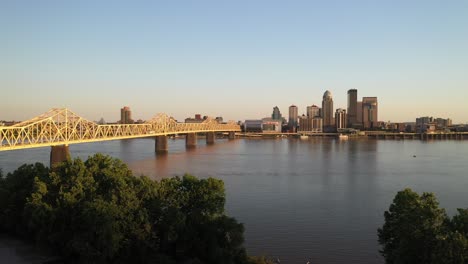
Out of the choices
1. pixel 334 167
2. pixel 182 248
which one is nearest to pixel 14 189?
pixel 182 248

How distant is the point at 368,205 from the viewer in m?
28.5

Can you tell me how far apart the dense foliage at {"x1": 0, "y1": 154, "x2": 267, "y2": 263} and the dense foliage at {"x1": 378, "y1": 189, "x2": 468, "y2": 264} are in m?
5.33

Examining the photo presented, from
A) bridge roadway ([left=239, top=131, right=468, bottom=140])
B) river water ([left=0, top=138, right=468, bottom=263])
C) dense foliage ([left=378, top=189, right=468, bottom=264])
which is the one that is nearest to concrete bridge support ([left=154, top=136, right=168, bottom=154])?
river water ([left=0, top=138, right=468, bottom=263])

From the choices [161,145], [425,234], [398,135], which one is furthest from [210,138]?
[425,234]

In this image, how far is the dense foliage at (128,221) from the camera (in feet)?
53.9

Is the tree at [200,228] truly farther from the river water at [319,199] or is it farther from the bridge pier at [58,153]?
the bridge pier at [58,153]

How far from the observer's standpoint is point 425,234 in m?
13.9

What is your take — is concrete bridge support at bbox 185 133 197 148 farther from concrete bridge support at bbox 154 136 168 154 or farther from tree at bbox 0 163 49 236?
tree at bbox 0 163 49 236

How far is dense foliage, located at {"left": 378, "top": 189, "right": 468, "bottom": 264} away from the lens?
12492 millimetres

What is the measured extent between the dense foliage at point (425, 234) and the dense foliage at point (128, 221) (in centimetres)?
533

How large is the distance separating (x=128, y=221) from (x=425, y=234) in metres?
10.1

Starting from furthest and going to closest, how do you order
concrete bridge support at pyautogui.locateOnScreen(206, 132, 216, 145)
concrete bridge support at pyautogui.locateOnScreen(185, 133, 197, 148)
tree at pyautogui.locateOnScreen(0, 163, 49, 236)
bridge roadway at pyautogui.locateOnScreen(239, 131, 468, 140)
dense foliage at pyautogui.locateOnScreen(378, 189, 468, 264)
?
bridge roadway at pyautogui.locateOnScreen(239, 131, 468, 140) → concrete bridge support at pyautogui.locateOnScreen(206, 132, 216, 145) → concrete bridge support at pyautogui.locateOnScreen(185, 133, 197, 148) → tree at pyautogui.locateOnScreen(0, 163, 49, 236) → dense foliage at pyautogui.locateOnScreen(378, 189, 468, 264)

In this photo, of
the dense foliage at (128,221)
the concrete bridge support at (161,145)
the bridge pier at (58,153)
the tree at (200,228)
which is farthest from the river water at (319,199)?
the concrete bridge support at (161,145)

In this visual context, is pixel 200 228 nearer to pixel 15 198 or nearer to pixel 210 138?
pixel 15 198
